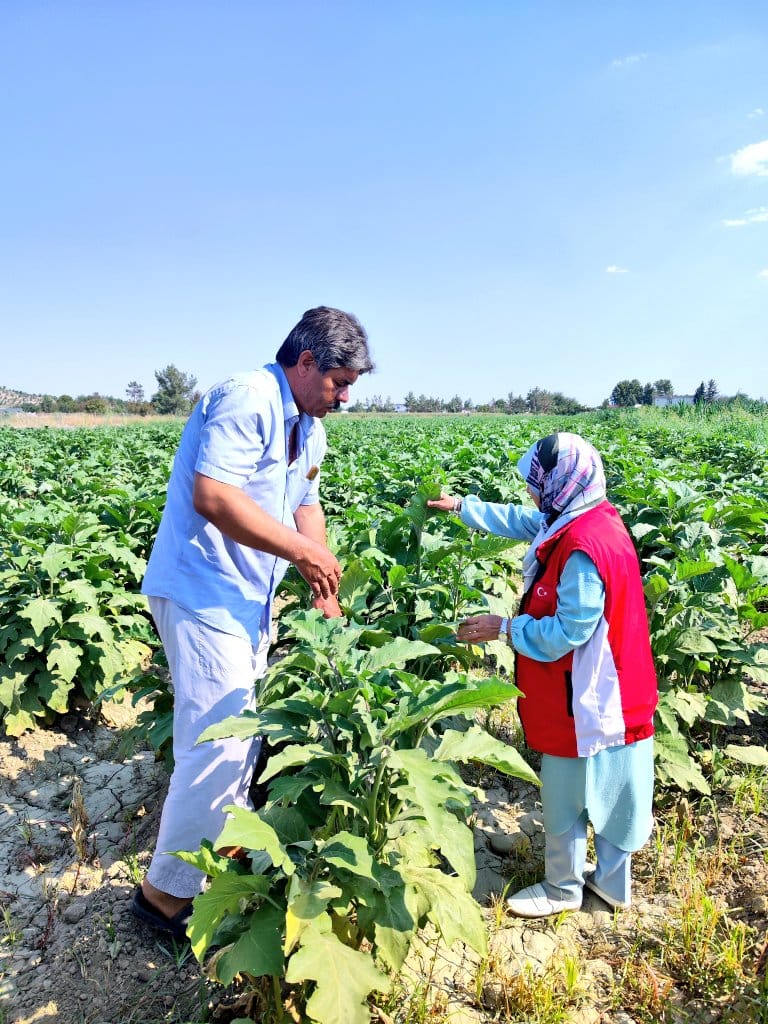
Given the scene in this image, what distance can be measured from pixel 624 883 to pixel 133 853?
208cm

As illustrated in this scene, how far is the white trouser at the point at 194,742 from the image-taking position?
238 centimetres

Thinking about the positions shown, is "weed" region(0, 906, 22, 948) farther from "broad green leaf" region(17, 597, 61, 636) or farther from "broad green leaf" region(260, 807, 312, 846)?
"broad green leaf" region(17, 597, 61, 636)

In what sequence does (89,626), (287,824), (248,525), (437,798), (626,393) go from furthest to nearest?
(626,393), (89,626), (248,525), (287,824), (437,798)

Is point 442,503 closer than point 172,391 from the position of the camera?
Yes

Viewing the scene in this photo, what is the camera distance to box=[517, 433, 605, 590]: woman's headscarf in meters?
2.46

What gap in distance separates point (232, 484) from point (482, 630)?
114 cm

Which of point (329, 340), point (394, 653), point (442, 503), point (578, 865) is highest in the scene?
point (329, 340)

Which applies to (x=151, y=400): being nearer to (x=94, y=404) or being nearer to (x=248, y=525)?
(x=94, y=404)

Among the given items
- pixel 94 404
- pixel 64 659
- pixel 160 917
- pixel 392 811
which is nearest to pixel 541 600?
pixel 392 811

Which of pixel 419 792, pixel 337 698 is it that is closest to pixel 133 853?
pixel 337 698

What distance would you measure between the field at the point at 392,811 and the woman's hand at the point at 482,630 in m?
0.10

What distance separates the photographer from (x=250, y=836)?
1638mm

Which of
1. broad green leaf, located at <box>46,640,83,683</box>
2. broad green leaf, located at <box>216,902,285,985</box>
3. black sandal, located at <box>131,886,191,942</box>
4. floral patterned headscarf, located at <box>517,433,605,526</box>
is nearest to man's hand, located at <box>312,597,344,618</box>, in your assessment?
floral patterned headscarf, located at <box>517,433,605,526</box>

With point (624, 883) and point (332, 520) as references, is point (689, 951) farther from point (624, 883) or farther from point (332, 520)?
point (332, 520)
